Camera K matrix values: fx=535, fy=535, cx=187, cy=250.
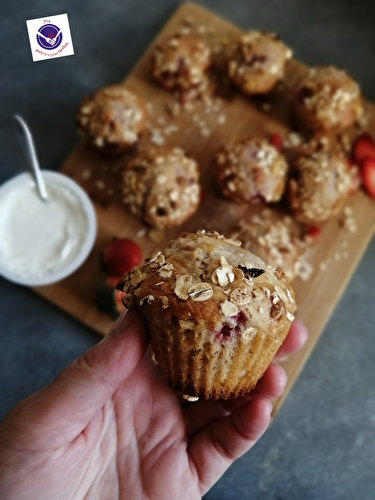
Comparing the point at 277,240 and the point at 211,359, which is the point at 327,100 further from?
the point at 211,359

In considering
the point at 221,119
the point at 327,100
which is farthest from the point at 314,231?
the point at 221,119

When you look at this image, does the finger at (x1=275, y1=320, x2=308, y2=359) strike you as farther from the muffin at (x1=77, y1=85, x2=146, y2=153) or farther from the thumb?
the muffin at (x1=77, y1=85, x2=146, y2=153)

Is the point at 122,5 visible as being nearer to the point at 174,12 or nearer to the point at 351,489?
the point at 174,12

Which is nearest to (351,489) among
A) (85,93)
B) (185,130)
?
(185,130)

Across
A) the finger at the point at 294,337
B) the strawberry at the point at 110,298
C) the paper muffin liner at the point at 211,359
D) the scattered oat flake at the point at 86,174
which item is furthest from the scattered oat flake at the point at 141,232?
the paper muffin liner at the point at 211,359

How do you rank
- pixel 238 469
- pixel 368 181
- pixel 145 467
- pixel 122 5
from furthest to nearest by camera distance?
pixel 122 5 < pixel 368 181 < pixel 238 469 < pixel 145 467

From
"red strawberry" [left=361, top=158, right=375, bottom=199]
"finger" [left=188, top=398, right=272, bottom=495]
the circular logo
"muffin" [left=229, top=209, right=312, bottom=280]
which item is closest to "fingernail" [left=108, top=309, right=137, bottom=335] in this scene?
"finger" [left=188, top=398, right=272, bottom=495]

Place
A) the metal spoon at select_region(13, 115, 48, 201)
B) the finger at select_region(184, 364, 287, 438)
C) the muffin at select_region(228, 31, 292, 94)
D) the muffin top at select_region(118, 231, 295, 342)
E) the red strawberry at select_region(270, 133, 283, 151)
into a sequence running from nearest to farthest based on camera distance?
the muffin top at select_region(118, 231, 295, 342) < the finger at select_region(184, 364, 287, 438) < the metal spoon at select_region(13, 115, 48, 201) < the muffin at select_region(228, 31, 292, 94) < the red strawberry at select_region(270, 133, 283, 151)
